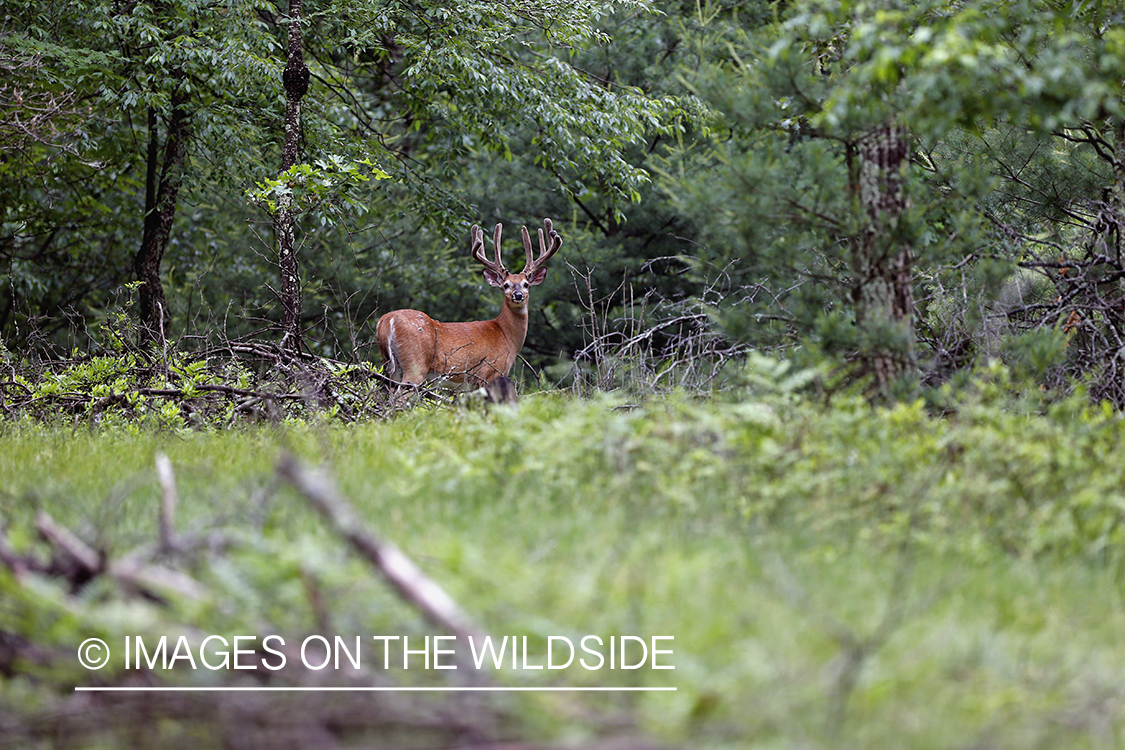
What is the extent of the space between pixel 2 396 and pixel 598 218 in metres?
8.52

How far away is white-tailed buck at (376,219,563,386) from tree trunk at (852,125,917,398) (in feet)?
14.7

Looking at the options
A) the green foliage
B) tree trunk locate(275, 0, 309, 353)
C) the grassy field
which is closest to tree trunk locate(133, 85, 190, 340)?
tree trunk locate(275, 0, 309, 353)

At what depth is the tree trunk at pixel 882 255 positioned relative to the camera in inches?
232

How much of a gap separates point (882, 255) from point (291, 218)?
6.00m

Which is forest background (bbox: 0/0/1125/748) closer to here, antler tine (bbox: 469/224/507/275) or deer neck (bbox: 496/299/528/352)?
antler tine (bbox: 469/224/507/275)

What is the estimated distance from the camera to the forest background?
297 cm

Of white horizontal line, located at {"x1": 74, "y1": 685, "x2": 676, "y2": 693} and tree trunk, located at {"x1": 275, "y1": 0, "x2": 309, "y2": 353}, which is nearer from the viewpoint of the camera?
white horizontal line, located at {"x1": 74, "y1": 685, "x2": 676, "y2": 693}

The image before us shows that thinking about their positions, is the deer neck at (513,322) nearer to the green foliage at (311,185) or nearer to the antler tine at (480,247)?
the antler tine at (480,247)

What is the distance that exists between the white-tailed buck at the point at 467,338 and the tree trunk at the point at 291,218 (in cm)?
82

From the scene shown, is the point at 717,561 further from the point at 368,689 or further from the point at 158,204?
the point at 158,204

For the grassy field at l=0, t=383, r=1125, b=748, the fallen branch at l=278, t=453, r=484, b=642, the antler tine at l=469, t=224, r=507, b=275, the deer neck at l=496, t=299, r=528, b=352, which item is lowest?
the deer neck at l=496, t=299, r=528, b=352

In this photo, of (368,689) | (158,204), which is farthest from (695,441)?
(158,204)

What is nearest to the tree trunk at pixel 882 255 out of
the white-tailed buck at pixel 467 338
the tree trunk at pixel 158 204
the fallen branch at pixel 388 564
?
the fallen branch at pixel 388 564

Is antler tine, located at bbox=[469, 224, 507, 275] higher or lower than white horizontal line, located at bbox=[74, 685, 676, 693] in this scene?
lower
